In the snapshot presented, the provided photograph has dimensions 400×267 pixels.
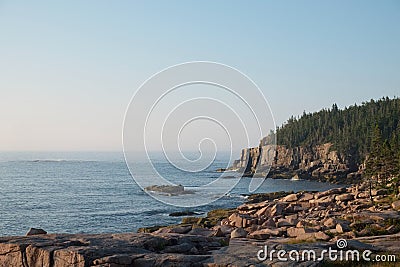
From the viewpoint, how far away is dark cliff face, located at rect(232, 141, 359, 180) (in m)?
114

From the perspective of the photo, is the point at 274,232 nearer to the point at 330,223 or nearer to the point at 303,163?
the point at 330,223

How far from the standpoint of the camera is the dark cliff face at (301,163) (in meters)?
114

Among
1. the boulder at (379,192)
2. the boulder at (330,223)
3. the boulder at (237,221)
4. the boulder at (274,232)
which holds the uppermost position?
the boulder at (379,192)

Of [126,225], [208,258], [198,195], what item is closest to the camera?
[208,258]

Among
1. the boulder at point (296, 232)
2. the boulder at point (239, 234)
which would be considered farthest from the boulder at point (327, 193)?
the boulder at point (239, 234)

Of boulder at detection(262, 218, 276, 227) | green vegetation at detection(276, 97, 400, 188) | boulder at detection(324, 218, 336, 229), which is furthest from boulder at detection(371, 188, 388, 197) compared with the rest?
green vegetation at detection(276, 97, 400, 188)

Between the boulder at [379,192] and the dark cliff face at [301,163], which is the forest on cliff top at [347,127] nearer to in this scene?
the dark cliff face at [301,163]

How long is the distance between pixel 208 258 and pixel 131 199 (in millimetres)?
54217

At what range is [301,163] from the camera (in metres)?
137

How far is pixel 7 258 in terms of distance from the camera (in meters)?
17.5

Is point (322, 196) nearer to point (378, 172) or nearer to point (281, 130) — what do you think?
point (378, 172)

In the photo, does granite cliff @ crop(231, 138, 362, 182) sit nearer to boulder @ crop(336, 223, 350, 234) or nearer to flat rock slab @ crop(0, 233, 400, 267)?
boulder @ crop(336, 223, 350, 234)

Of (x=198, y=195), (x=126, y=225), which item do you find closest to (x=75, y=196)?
(x=198, y=195)

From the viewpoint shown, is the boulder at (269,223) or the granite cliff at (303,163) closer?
the boulder at (269,223)
